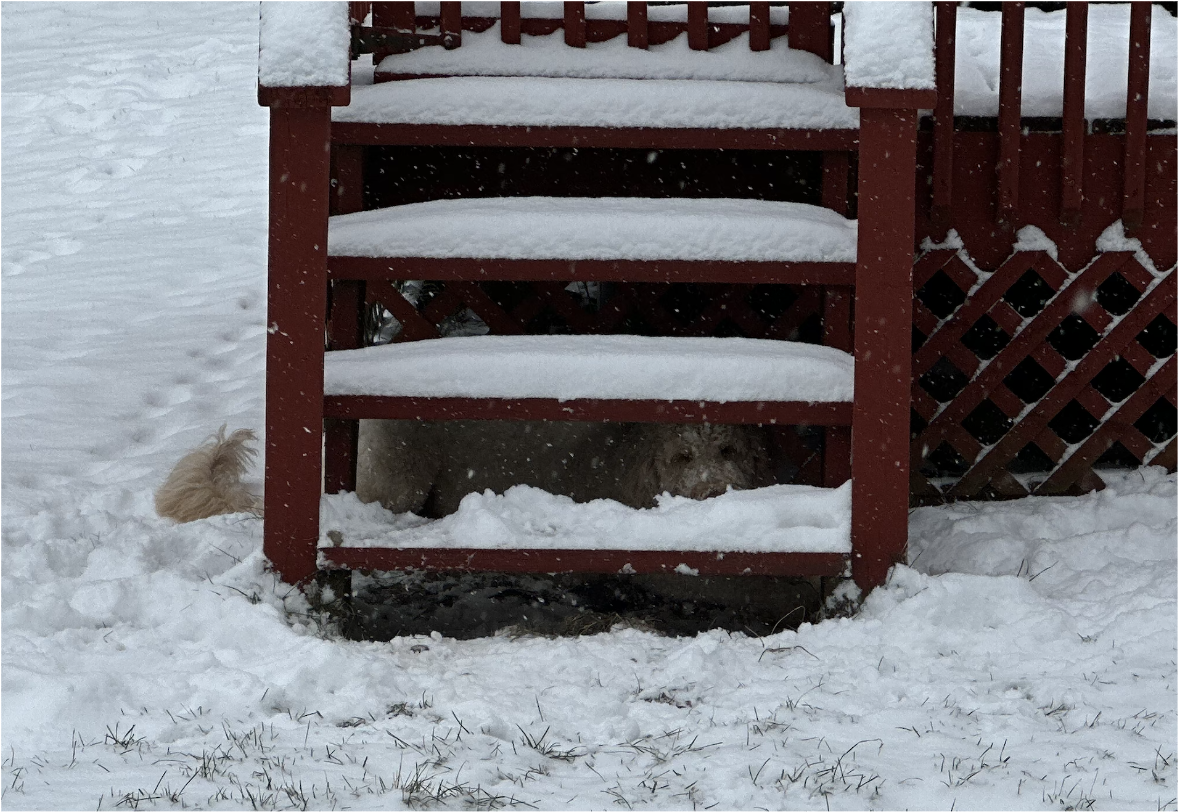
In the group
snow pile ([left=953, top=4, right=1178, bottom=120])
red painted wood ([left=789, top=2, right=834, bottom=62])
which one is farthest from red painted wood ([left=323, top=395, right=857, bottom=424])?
snow pile ([left=953, top=4, right=1178, bottom=120])

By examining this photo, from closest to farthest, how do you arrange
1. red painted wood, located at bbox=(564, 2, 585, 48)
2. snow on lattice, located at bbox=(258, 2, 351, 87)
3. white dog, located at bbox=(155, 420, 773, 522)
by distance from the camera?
snow on lattice, located at bbox=(258, 2, 351, 87) → red painted wood, located at bbox=(564, 2, 585, 48) → white dog, located at bbox=(155, 420, 773, 522)

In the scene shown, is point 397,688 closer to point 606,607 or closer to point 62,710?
point 62,710

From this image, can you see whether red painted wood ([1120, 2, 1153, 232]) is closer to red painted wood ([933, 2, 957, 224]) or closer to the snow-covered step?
red painted wood ([933, 2, 957, 224])

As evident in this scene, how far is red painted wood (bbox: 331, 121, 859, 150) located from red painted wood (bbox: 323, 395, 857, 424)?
2.77 feet

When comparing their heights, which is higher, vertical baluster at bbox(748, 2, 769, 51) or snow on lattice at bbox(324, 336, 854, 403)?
vertical baluster at bbox(748, 2, 769, 51)

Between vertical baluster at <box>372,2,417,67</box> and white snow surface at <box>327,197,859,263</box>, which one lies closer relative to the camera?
white snow surface at <box>327,197,859,263</box>

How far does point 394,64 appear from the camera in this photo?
382 centimetres

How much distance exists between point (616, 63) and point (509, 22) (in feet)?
1.31

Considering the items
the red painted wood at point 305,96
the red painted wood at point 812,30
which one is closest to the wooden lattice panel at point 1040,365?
the red painted wood at point 812,30

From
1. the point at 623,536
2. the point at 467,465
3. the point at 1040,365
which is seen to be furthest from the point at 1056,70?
the point at 467,465

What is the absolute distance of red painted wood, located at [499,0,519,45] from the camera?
3.80m

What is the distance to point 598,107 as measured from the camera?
11.7 ft

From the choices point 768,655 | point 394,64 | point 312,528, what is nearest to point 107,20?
point 394,64

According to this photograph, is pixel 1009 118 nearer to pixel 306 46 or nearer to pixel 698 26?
pixel 698 26
